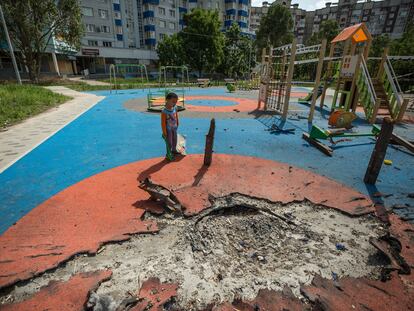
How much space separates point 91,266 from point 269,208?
263cm

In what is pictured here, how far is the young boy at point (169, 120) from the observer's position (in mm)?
5281

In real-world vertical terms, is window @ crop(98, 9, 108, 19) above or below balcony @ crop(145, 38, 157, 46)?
above

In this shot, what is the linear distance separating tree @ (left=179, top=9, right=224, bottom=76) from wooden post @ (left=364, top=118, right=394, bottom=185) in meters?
36.1

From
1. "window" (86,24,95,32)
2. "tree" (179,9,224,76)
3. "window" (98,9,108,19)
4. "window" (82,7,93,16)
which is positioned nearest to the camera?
"tree" (179,9,224,76)

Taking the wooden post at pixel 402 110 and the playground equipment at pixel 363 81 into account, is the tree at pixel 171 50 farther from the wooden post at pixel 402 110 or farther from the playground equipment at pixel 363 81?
the wooden post at pixel 402 110

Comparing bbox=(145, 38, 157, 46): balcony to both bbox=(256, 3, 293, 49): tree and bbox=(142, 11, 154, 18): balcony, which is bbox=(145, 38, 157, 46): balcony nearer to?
bbox=(142, 11, 154, 18): balcony

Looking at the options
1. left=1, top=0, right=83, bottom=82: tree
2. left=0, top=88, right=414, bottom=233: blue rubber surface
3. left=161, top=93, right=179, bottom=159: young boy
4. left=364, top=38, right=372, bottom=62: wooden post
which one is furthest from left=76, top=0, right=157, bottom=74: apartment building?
left=161, top=93, right=179, bottom=159: young boy

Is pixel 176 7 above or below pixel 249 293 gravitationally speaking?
above

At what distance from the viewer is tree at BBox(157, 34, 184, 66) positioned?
Result: 36.4m

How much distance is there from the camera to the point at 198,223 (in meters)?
3.41

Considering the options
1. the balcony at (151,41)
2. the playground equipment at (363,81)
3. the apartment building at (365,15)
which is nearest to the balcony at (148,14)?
the balcony at (151,41)

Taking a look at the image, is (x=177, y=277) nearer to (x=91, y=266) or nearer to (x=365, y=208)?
(x=91, y=266)

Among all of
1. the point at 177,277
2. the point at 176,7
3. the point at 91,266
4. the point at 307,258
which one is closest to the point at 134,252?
the point at 91,266

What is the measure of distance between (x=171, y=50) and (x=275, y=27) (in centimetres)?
2378
